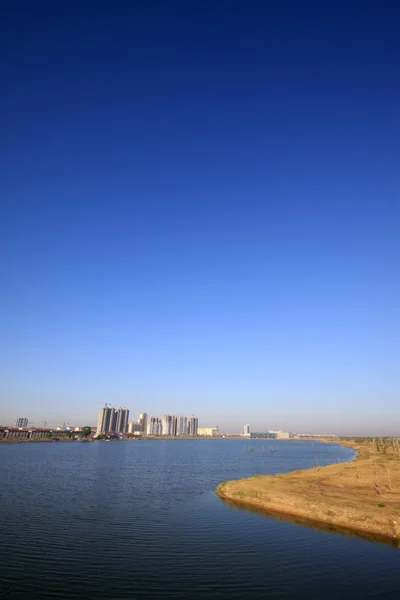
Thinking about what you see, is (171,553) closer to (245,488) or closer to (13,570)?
(13,570)

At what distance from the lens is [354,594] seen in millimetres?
30094

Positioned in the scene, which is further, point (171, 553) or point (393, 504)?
point (393, 504)

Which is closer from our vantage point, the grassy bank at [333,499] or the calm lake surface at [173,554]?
the calm lake surface at [173,554]

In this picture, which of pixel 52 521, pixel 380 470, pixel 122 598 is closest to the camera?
pixel 122 598

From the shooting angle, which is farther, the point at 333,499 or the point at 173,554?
the point at 333,499

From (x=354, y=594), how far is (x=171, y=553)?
18677 mm

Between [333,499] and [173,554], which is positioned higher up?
[333,499]

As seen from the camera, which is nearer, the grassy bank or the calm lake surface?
the calm lake surface

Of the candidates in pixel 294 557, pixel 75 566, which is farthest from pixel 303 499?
pixel 75 566

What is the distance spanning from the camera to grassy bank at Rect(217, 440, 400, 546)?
48125 millimetres

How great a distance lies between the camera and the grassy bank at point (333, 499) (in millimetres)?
48125

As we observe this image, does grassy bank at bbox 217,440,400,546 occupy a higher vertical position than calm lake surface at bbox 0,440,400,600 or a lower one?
higher

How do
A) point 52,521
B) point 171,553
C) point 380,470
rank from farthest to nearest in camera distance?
point 380,470, point 52,521, point 171,553

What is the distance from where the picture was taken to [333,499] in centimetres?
5922
